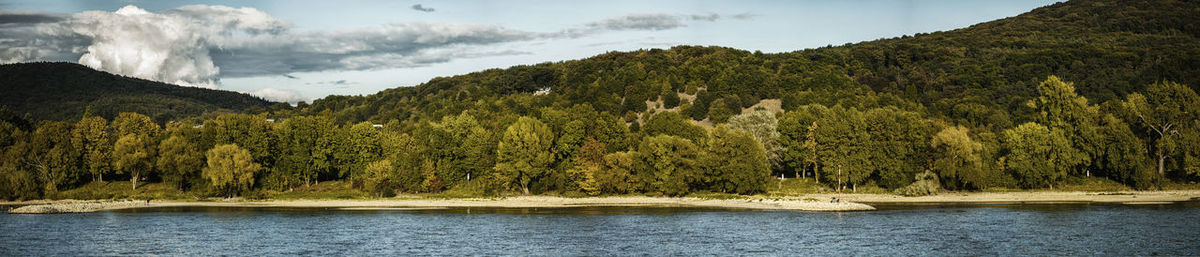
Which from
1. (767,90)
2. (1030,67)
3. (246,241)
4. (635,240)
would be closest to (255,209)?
(246,241)

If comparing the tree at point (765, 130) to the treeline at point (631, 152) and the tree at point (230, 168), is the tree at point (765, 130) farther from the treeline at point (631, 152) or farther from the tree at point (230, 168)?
the tree at point (230, 168)

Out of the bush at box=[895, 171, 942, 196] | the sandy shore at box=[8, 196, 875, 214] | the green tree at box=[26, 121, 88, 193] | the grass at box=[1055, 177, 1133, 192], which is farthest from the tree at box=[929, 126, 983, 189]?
the green tree at box=[26, 121, 88, 193]

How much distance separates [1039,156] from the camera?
93688 mm

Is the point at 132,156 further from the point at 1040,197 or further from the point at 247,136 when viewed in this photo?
the point at 1040,197

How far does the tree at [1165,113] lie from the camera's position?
95125mm

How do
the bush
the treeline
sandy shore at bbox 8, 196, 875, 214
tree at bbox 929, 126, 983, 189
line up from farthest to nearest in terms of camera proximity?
1. the treeline
2. the bush
3. tree at bbox 929, 126, 983, 189
4. sandy shore at bbox 8, 196, 875, 214

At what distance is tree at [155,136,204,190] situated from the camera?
103938 millimetres

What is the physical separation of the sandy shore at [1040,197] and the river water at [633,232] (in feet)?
19.5

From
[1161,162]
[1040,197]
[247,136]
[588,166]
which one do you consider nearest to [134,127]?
[247,136]

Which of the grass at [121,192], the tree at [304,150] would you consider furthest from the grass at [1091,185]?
the grass at [121,192]

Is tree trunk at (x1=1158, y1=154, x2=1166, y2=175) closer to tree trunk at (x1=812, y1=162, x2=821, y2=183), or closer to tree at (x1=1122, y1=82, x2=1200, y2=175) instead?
tree at (x1=1122, y1=82, x2=1200, y2=175)

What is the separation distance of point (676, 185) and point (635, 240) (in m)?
A: 33.3

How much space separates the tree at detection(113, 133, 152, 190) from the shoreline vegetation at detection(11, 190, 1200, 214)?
792cm

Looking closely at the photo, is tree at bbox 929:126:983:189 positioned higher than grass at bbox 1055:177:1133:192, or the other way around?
tree at bbox 929:126:983:189
